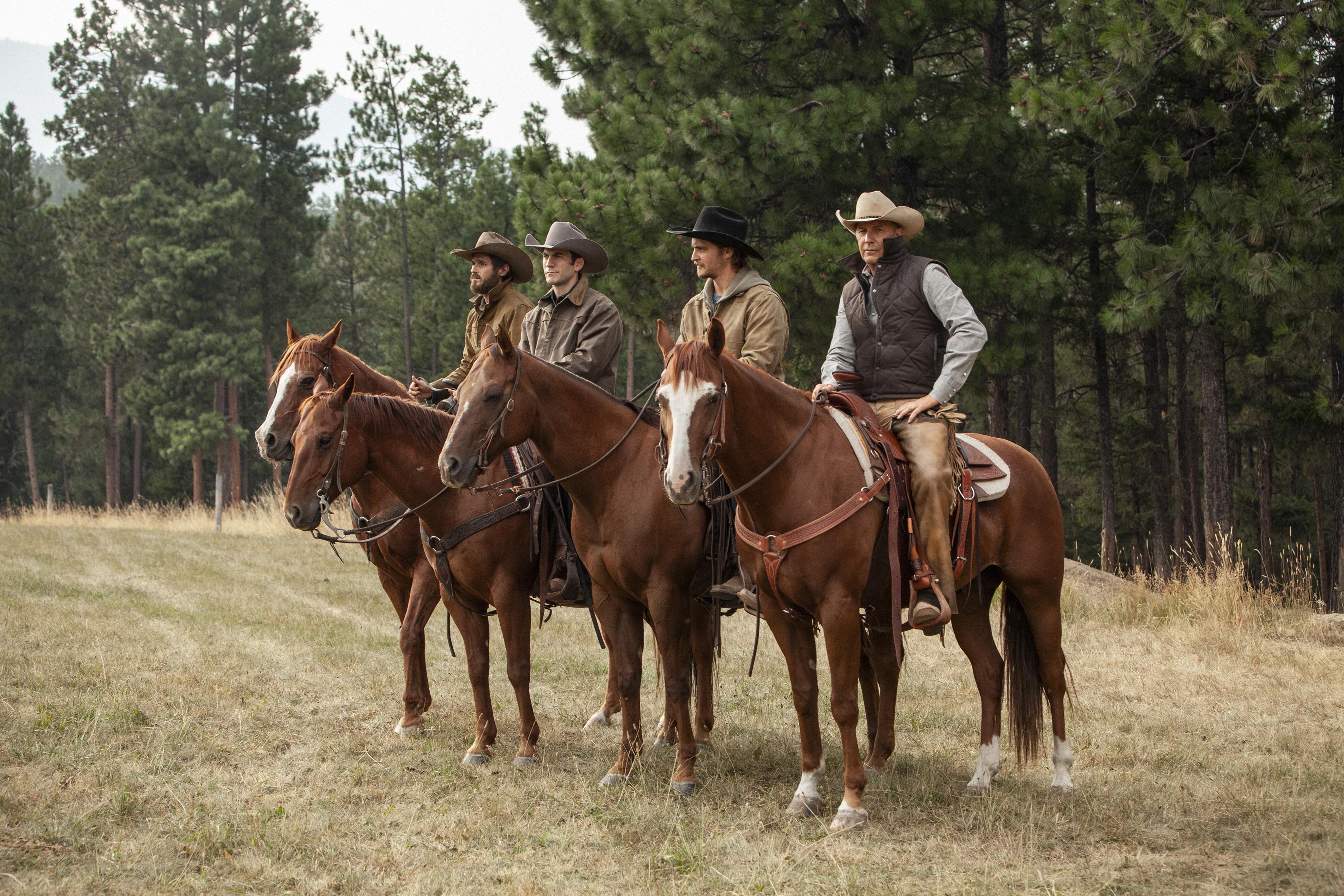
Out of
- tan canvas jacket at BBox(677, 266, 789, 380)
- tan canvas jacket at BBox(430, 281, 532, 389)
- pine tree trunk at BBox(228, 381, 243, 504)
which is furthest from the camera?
pine tree trunk at BBox(228, 381, 243, 504)

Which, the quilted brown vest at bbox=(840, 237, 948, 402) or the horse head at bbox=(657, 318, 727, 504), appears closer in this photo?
the horse head at bbox=(657, 318, 727, 504)

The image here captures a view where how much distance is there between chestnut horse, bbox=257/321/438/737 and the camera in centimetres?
645

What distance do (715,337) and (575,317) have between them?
6.81ft

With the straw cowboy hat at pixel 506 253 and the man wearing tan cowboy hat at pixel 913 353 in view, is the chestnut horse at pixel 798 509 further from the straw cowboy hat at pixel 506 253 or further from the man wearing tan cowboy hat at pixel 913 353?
the straw cowboy hat at pixel 506 253

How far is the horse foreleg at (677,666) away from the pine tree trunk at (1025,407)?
49.5ft

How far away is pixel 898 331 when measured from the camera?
5.41m

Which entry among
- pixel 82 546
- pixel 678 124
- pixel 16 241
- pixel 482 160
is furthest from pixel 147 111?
pixel 678 124

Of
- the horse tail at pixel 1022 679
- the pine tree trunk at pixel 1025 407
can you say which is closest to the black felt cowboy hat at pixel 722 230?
the horse tail at pixel 1022 679

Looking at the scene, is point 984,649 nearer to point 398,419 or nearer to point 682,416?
point 682,416

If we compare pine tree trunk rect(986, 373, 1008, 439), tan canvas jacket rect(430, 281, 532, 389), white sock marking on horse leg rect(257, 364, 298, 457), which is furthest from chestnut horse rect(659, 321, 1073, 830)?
pine tree trunk rect(986, 373, 1008, 439)

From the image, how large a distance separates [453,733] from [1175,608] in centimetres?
725

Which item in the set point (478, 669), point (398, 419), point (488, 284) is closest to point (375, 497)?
point (398, 419)

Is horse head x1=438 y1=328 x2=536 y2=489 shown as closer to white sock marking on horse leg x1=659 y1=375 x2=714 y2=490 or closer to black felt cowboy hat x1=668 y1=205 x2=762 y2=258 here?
white sock marking on horse leg x1=659 y1=375 x2=714 y2=490

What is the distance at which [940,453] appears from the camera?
5.08m
